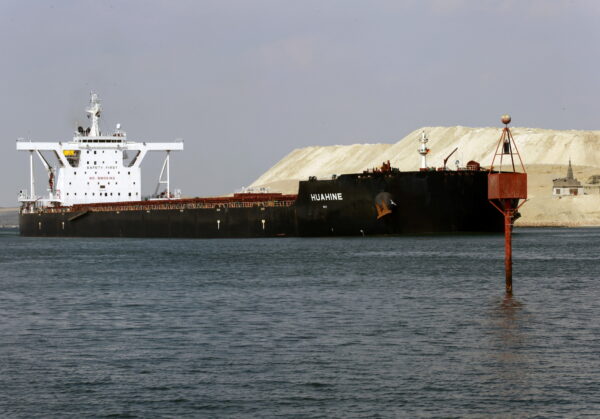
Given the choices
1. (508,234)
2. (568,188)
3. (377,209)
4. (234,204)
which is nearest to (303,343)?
(508,234)

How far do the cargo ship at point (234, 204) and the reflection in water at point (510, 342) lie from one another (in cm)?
2981

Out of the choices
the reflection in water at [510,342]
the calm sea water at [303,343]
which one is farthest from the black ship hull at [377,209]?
the reflection in water at [510,342]

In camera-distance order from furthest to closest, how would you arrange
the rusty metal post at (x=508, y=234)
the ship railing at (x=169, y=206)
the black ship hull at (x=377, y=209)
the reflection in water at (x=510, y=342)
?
1. the ship railing at (x=169, y=206)
2. the black ship hull at (x=377, y=209)
3. the rusty metal post at (x=508, y=234)
4. the reflection in water at (x=510, y=342)

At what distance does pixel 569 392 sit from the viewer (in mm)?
16547

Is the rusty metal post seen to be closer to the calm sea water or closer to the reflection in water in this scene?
the calm sea water

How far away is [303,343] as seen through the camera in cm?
2153

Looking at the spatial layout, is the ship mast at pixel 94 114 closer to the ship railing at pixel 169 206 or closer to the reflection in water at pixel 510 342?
the ship railing at pixel 169 206

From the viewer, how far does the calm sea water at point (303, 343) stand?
1620cm

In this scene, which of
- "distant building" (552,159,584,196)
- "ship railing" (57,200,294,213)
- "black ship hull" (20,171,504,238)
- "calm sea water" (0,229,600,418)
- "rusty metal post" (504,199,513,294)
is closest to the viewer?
"calm sea water" (0,229,600,418)

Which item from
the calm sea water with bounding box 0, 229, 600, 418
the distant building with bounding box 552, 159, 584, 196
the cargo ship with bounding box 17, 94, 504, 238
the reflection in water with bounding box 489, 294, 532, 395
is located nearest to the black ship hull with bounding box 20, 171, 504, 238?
the cargo ship with bounding box 17, 94, 504, 238

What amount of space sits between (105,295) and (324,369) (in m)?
16.0

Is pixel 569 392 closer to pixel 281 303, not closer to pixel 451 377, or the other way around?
pixel 451 377

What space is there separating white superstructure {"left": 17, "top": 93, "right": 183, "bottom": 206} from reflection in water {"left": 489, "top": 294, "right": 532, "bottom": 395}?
5823 cm

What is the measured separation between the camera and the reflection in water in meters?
18.1
